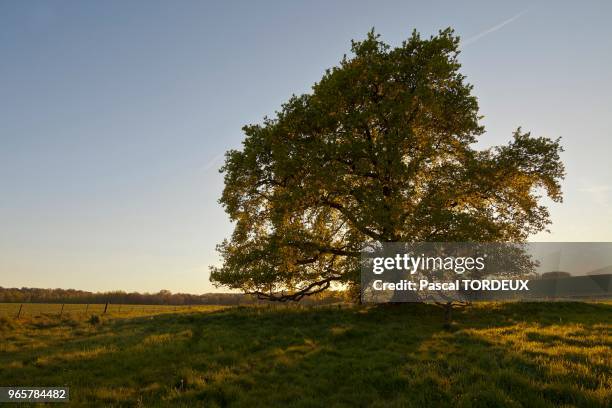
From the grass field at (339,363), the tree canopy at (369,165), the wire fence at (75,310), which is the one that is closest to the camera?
the grass field at (339,363)

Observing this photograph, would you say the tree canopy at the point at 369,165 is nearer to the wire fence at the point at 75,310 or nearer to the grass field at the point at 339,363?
the grass field at the point at 339,363

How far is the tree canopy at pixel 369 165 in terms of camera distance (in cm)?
2283

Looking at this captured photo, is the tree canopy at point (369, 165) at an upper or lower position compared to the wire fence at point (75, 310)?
upper

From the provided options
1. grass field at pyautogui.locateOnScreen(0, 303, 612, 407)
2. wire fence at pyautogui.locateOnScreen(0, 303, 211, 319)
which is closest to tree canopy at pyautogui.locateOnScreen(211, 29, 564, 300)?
grass field at pyautogui.locateOnScreen(0, 303, 612, 407)

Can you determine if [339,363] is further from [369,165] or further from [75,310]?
[75,310]

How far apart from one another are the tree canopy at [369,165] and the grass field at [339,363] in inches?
155

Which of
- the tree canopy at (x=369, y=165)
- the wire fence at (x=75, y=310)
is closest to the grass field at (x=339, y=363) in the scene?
the tree canopy at (x=369, y=165)

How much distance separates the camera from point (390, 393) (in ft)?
34.0

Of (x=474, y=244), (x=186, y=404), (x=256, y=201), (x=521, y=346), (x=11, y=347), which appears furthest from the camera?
(x=256, y=201)

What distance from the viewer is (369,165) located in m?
23.4

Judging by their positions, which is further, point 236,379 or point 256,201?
point 256,201

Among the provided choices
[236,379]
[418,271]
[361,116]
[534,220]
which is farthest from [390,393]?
[534,220]

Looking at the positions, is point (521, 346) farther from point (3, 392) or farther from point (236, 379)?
point (3, 392)

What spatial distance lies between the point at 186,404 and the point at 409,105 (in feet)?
61.1
